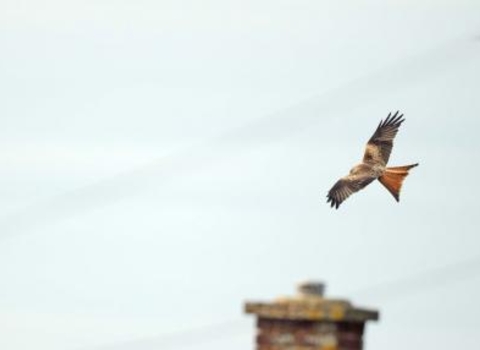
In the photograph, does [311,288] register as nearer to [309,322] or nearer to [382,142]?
[309,322]

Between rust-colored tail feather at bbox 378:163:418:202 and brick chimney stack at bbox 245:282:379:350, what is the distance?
10.1m

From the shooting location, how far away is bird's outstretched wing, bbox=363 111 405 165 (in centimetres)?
3369

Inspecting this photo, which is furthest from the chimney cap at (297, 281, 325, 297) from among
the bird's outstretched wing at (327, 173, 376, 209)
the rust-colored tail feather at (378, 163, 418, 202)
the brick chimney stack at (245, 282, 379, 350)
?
the bird's outstretched wing at (327, 173, 376, 209)

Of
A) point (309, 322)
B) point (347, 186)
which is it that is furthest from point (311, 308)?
point (347, 186)

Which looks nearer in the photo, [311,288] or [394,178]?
[311,288]

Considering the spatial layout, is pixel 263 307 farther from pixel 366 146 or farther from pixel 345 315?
pixel 366 146

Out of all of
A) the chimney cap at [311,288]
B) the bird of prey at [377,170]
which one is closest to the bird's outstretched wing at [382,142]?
the bird of prey at [377,170]

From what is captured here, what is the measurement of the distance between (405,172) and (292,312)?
11.3m

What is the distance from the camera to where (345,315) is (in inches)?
783

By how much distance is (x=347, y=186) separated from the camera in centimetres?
3322

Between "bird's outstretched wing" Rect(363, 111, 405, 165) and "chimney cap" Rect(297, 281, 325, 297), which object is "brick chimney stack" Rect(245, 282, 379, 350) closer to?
"chimney cap" Rect(297, 281, 325, 297)

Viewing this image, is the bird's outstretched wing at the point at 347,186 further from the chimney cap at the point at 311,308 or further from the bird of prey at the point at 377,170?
the chimney cap at the point at 311,308

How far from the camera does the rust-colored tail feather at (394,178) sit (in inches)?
1215

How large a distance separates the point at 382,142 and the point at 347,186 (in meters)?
1.63
